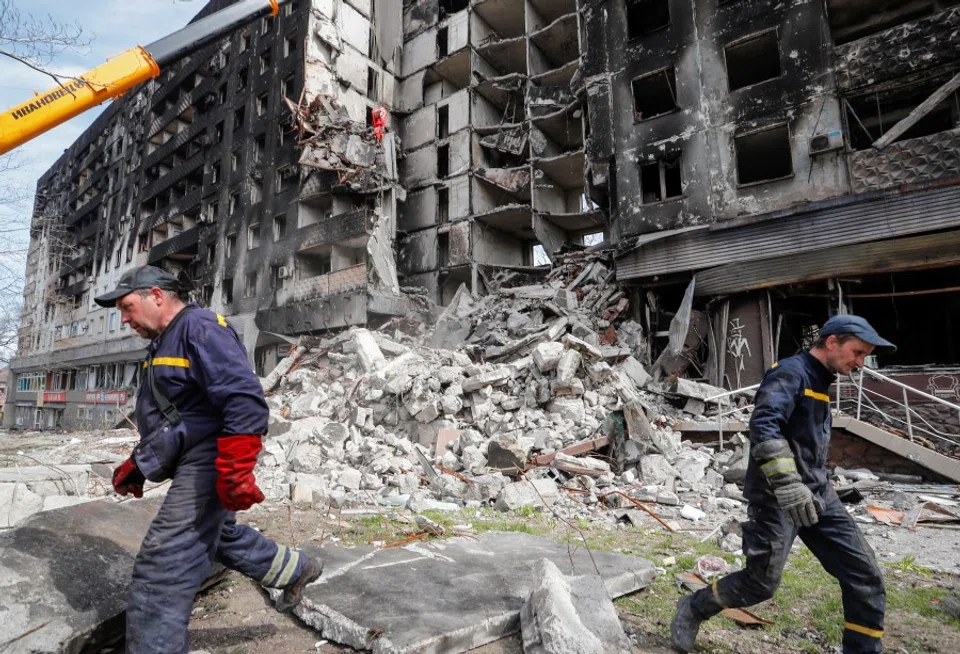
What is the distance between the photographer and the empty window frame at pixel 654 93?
15.1 metres

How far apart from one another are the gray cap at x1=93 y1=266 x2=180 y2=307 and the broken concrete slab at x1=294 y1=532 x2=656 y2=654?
6.30ft

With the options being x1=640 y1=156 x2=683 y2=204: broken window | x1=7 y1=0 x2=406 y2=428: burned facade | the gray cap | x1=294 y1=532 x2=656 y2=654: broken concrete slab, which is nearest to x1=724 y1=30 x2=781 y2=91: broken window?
x1=640 y1=156 x2=683 y2=204: broken window

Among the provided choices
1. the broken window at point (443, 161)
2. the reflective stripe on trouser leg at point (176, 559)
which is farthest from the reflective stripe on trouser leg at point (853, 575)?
the broken window at point (443, 161)

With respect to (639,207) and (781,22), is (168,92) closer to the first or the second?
(639,207)

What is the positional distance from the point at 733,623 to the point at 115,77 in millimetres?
11725

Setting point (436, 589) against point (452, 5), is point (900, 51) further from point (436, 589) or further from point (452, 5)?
point (452, 5)

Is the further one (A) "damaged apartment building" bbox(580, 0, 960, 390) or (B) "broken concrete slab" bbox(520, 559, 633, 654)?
(A) "damaged apartment building" bbox(580, 0, 960, 390)

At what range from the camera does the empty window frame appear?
15.1 m

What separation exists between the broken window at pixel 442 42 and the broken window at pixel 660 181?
561 inches

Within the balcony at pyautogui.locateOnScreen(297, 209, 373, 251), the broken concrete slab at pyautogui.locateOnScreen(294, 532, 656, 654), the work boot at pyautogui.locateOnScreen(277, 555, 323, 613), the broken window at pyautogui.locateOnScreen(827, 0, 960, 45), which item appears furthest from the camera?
the balcony at pyautogui.locateOnScreen(297, 209, 373, 251)

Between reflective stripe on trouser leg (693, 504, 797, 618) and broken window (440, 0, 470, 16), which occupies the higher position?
broken window (440, 0, 470, 16)

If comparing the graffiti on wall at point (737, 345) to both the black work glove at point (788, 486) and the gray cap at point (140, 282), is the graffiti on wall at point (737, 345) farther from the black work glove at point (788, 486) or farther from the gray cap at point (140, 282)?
the gray cap at point (140, 282)

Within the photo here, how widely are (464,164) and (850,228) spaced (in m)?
16.0

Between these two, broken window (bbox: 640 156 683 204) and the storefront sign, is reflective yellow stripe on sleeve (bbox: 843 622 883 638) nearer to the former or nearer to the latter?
broken window (bbox: 640 156 683 204)
